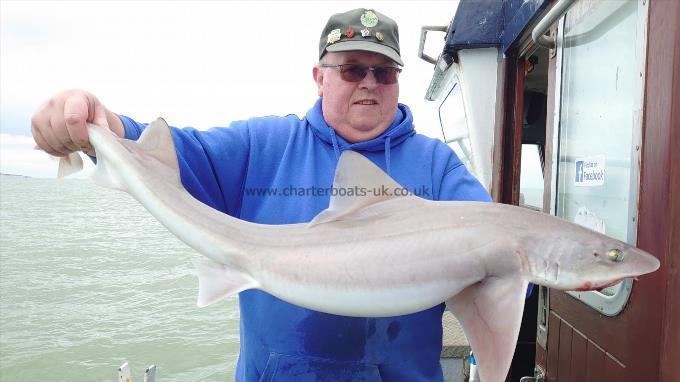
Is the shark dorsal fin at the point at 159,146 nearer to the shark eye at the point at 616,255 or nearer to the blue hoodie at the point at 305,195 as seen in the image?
the blue hoodie at the point at 305,195

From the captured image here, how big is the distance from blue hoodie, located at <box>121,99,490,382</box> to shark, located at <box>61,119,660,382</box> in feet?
1.05

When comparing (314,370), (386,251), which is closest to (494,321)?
(386,251)

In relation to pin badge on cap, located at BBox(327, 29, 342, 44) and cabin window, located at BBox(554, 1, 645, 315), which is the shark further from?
pin badge on cap, located at BBox(327, 29, 342, 44)

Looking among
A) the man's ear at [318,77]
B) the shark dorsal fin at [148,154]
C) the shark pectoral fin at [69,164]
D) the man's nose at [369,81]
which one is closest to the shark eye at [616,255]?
the man's nose at [369,81]

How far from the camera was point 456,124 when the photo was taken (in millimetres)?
5797

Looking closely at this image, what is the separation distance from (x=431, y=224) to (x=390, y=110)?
1061 mm

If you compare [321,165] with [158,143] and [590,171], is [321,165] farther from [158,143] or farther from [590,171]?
[590,171]

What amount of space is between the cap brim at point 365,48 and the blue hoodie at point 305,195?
0.34 meters

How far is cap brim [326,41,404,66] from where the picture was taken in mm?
2480

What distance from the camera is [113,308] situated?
11.6 metres

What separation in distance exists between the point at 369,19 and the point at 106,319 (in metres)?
10.4

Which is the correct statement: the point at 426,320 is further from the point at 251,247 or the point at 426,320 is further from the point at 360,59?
the point at 360,59

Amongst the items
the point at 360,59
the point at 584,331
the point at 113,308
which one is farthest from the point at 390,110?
the point at 113,308

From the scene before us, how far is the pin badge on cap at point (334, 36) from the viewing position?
2.56 metres
